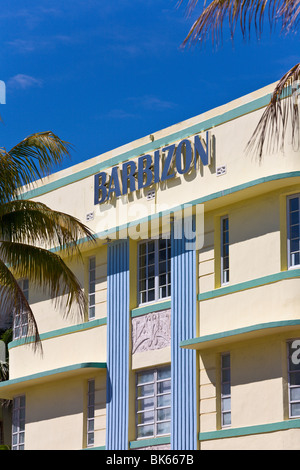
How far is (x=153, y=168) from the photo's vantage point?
2666cm

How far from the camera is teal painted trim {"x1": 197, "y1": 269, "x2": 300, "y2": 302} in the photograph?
2241 centimetres

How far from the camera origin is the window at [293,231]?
22906 millimetres

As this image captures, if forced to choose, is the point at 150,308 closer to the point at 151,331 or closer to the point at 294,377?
the point at 151,331

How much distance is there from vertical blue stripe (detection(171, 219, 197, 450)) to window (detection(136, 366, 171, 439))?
564mm

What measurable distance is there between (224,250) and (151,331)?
304 centimetres

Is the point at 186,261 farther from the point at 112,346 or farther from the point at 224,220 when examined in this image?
the point at 112,346

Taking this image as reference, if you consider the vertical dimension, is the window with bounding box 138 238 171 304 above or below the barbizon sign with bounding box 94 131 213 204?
below

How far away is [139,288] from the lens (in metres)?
27.1

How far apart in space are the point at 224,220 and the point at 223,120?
242cm

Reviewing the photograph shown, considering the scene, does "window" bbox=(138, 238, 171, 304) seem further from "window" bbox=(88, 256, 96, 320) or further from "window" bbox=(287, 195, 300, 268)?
"window" bbox=(287, 195, 300, 268)

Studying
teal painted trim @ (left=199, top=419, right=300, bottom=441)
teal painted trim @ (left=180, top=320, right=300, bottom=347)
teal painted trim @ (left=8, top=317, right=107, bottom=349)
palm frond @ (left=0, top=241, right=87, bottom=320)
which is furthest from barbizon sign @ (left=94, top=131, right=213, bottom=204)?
teal painted trim @ (left=199, top=419, right=300, bottom=441)

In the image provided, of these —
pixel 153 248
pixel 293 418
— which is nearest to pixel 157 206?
pixel 153 248
